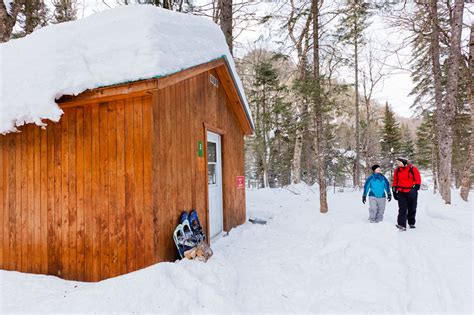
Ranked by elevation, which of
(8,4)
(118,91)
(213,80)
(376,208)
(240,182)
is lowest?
(376,208)

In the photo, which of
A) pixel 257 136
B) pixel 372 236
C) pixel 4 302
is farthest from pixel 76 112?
pixel 257 136

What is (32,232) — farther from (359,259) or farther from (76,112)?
(359,259)

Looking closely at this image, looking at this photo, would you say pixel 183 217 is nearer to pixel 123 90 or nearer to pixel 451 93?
pixel 123 90

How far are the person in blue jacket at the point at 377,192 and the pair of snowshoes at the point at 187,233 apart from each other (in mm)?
4618

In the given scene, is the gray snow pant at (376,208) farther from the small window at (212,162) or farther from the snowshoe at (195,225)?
the snowshoe at (195,225)

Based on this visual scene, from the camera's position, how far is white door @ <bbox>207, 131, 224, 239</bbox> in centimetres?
577

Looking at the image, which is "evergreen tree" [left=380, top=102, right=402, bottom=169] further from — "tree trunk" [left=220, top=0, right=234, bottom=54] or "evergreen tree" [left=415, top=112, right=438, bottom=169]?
"tree trunk" [left=220, top=0, right=234, bottom=54]

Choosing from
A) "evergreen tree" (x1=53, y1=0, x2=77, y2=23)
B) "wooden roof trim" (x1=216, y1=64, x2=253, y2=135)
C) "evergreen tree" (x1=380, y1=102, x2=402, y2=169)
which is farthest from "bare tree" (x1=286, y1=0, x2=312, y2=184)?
"evergreen tree" (x1=380, y1=102, x2=402, y2=169)

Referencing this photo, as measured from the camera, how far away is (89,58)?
→ 3541mm

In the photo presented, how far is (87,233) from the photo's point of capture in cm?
372

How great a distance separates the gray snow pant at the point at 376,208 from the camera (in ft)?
21.9

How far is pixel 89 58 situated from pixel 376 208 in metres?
6.96

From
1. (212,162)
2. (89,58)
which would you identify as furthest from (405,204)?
(89,58)

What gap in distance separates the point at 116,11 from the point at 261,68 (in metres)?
12.5
